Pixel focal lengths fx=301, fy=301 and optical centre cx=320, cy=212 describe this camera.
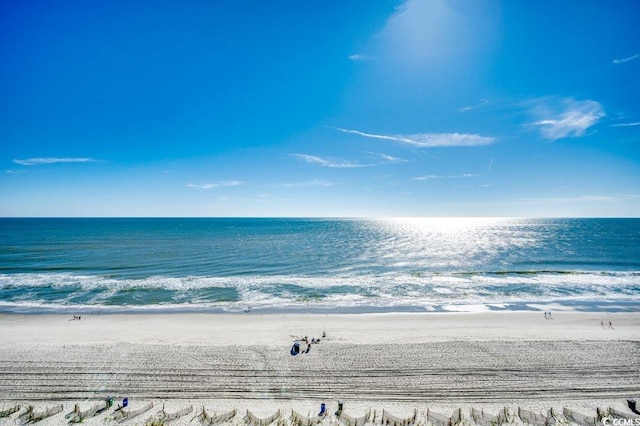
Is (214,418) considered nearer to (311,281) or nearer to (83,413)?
(83,413)

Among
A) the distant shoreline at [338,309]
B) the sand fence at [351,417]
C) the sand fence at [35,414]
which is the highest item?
the sand fence at [35,414]

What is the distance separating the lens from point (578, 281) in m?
43.8

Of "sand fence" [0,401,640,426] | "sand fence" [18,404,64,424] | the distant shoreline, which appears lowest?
the distant shoreline

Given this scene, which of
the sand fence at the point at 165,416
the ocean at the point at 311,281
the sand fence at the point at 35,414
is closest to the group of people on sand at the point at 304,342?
the sand fence at the point at 165,416

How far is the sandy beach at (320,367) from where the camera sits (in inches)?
602

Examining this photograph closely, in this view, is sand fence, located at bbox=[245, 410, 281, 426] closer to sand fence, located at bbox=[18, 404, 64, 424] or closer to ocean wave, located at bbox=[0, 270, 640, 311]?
sand fence, located at bbox=[18, 404, 64, 424]

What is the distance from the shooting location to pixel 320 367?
18.8 m

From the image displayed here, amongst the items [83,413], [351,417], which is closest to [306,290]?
[351,417]

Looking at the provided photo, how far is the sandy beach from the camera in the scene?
15.3m

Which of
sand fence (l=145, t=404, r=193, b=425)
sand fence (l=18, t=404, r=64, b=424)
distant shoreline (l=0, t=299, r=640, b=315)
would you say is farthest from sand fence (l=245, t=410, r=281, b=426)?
distant shoreline (l=0, t=299, r=640, b=315)

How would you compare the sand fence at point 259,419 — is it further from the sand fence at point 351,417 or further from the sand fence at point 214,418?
the sand fence at point 214,418

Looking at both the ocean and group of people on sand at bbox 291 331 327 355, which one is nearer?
group of people on sand at bbox 291 331 327 355

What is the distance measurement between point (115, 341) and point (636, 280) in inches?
2578

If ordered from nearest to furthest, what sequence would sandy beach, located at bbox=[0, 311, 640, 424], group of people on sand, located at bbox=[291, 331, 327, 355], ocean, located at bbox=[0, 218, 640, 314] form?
sandy beach, located at bbox=[0, 311, 640, 424], group of people on sand, located at bbox=[291, 331, 327, 355], ocean, located at bbox=[0, 218, 640, 314]
